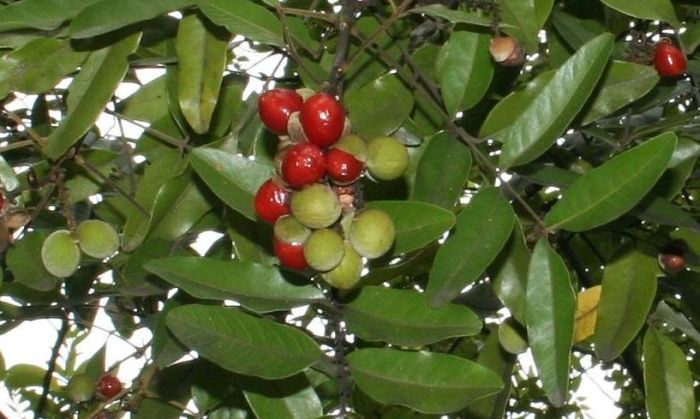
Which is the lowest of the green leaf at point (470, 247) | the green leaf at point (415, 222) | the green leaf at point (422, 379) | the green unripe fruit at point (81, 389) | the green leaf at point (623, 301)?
the green leaf at point (623, 301)

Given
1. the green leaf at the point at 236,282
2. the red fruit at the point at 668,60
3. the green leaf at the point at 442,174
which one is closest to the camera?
the green leaf at the point at 236,282

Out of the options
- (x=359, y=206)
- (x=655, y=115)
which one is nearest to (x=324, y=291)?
(x=359, y=206)

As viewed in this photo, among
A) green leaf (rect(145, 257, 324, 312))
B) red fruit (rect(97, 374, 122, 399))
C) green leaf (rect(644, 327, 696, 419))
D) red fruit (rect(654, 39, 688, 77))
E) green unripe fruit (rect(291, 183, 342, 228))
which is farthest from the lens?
red fruit (rect(97, 374, 122, 399))

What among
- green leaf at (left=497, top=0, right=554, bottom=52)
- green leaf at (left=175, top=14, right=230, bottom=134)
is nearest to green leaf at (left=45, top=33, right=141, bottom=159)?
green leaf at (left=175, top=14, right=230, bottom=134)

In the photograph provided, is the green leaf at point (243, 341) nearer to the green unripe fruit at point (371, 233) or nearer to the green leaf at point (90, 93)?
the green unripe fruit at point (371, 233)

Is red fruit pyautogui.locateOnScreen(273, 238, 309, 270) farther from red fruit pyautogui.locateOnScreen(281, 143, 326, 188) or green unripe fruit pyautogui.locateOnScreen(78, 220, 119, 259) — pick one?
green unripe fruit pyautogui.locateOnScreen(78, 220, 119, 259)

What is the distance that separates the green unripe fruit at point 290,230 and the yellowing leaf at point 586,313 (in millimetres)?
732

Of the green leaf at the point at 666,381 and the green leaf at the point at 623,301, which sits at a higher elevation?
the green leaf at the point at 623,301

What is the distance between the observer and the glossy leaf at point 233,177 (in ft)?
3.47

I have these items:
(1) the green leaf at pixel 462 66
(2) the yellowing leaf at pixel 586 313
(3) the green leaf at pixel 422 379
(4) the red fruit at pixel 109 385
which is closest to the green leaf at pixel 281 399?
(3) the green leaf at pixel 422 379

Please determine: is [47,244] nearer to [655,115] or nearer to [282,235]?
[282,235]

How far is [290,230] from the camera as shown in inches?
37.0

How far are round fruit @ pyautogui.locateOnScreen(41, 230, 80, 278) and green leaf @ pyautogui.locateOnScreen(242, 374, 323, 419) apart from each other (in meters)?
0.24

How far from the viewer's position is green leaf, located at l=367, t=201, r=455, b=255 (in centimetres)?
101
